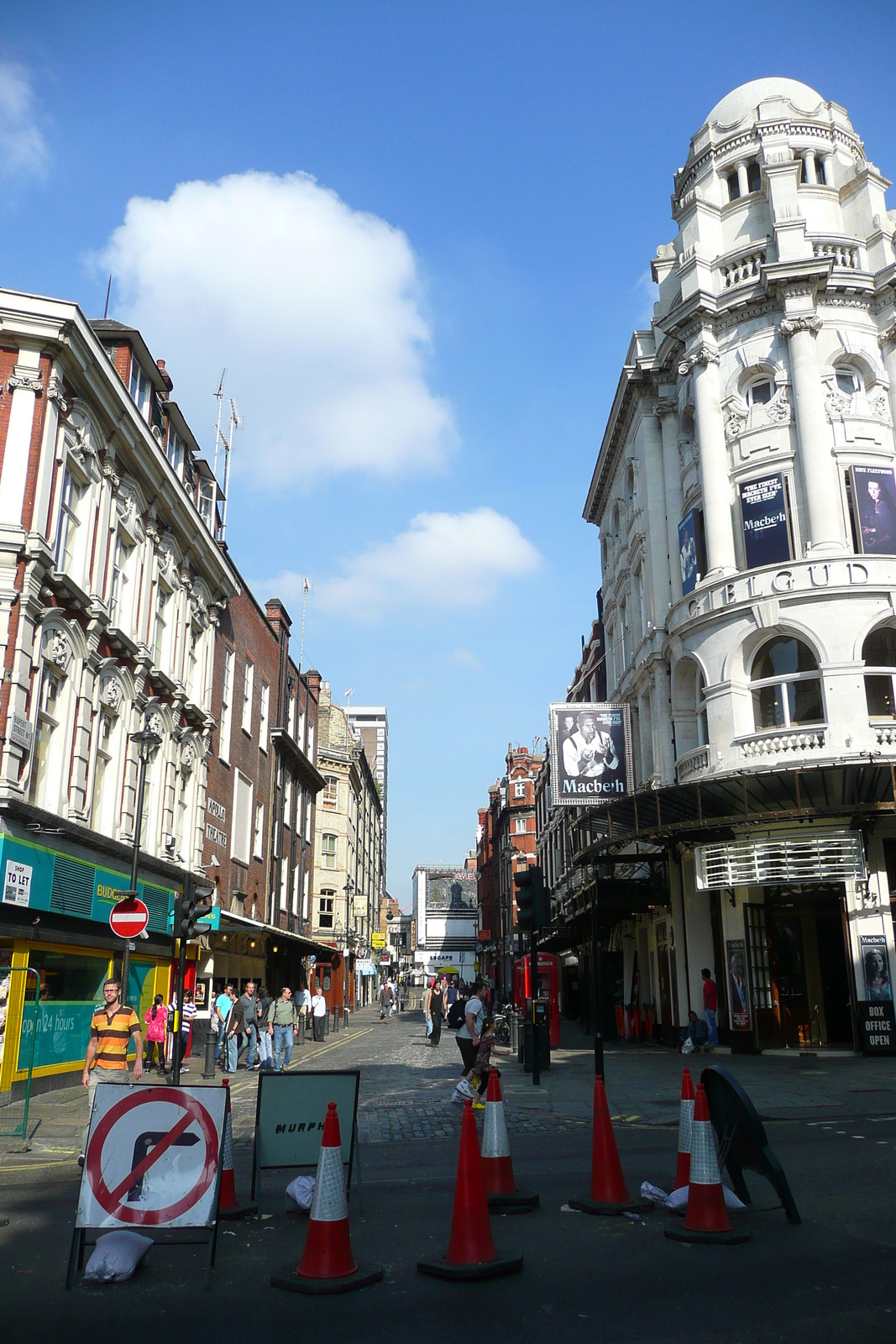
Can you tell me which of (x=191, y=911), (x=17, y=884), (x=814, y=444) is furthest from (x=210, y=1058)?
(x=814, y=444)

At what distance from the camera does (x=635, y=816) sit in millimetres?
22984

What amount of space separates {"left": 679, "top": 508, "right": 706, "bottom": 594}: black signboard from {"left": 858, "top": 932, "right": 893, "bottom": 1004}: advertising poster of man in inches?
369

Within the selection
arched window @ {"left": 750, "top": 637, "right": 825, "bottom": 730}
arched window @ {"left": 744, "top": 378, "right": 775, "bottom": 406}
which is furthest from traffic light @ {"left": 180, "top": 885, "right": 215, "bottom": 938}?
arched window @ {"left": 744, "top": 378, "right": 775, "bottom": 406}

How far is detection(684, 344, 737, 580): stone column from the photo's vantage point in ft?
83.6

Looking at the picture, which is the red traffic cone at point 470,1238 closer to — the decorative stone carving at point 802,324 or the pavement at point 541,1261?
the pavement at point 541,1261

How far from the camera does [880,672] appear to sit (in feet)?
74.5

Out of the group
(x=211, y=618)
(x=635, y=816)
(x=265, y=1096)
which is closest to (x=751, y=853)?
(x=635, y=816)

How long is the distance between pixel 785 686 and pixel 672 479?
8060 millimetres

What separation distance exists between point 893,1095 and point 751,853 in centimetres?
707

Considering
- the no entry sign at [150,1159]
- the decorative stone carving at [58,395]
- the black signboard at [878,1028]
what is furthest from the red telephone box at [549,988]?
the no entry sign at [150,1159]

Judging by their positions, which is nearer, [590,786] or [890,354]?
[890,354]

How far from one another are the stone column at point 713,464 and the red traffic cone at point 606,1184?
18693 millimetres

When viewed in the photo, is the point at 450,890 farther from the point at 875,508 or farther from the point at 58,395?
the point at 58,395

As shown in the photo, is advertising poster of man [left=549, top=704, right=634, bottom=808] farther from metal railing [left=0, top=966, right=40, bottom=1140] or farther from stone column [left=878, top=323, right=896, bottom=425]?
metal railing [left=0, top=966, right=40, bottom=1140]
